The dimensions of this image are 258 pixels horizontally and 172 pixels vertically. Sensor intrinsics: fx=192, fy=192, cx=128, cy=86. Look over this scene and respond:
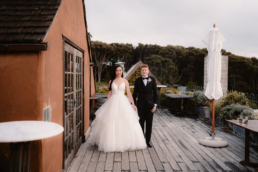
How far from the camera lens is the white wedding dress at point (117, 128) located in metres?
4.16

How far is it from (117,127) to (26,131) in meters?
2.69

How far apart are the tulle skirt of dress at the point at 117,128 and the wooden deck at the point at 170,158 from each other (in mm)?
165

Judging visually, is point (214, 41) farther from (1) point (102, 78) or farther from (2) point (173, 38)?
(2) point (173, 38)

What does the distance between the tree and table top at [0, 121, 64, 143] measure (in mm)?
25772

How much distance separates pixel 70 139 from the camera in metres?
3.72

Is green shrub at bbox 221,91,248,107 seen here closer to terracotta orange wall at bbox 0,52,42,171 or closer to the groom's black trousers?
the groom's black trousers

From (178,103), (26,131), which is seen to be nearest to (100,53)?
(178,103)

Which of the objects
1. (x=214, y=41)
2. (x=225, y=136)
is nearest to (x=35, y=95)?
(x=214, y=41)

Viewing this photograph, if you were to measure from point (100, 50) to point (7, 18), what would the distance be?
85.1 feet

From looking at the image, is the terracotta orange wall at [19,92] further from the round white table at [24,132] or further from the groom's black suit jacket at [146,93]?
the groom's black suit jacket at [146,93]

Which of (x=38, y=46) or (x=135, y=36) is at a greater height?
(x=135, y=36)

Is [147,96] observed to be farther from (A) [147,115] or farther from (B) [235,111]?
(B) [235,111]

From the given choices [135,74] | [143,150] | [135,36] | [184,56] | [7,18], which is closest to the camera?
[7,18]

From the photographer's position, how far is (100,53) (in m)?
28.0
